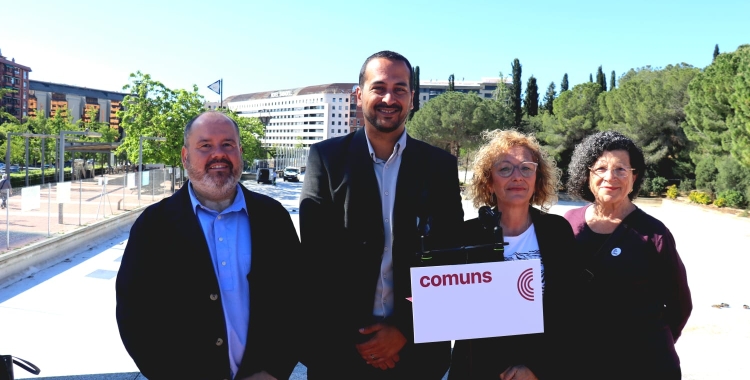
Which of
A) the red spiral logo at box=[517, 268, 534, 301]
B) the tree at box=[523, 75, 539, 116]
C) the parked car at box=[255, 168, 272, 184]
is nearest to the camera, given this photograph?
the red spiral logo at box=[517, 268, 534, 301]

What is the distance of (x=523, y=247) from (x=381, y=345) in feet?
2.64

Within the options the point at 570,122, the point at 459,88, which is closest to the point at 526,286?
the point at 570,122

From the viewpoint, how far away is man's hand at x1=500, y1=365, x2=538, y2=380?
2.32 m

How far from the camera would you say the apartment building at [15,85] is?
80375 millimetres

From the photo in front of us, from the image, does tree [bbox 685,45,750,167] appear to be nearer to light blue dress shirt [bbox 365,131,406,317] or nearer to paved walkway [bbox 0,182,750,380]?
paved walkway [bbox 0,182,750,380]

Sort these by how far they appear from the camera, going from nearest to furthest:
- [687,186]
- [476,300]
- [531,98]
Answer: [476,300] < [687,186] < [531,98]

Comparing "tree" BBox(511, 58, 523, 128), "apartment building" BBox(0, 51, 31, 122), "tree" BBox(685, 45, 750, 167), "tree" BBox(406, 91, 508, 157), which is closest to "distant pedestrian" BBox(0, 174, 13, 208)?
"tree" BBox(685, 45, 750, 167)

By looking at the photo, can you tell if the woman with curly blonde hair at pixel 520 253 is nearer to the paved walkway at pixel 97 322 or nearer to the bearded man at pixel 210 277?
the bearded man at pixel 210 277

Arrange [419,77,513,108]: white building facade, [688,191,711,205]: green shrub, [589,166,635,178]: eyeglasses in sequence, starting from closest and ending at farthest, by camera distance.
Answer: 1. [589,166,635,178]: eyeglasses
2. [688,191,711,205]: green shrub
3. [419,77,513,108]: white building facade

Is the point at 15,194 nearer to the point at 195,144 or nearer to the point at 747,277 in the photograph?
the point at 195,144

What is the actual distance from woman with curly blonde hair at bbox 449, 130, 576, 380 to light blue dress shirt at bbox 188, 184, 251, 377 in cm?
99

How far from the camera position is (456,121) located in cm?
3728

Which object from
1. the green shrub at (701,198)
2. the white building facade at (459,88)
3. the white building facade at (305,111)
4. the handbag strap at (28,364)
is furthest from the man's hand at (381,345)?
the white building facade at (459,88)

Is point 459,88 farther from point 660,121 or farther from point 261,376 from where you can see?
point 261,376
